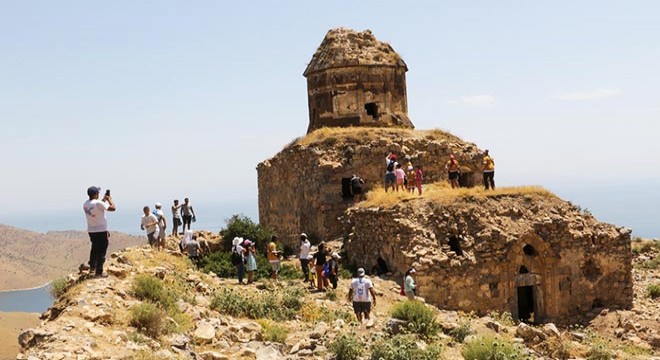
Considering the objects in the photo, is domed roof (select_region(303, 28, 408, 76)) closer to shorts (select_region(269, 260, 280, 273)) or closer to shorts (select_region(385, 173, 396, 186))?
shorts (select_region(385, 173, 396, 186))

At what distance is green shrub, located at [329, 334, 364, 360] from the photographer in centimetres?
921

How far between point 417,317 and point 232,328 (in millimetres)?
3172

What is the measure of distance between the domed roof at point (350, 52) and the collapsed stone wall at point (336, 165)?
2.66 meters

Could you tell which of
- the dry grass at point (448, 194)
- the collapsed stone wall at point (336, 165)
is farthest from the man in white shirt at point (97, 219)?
the collapsed stone wall at point (336, 165)

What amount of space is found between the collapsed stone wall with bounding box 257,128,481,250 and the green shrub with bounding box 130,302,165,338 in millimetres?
10658

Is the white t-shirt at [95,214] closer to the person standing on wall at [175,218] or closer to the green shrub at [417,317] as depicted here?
the green shrub at [417,317]

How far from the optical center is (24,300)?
179ft

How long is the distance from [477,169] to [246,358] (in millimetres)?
13523

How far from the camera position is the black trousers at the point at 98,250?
9.86 metres

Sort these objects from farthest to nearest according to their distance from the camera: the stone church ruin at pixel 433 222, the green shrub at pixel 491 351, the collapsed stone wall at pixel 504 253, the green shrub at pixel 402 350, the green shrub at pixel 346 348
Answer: the stone church ruin at pixel 433 222 < the collapsed stone wall at pixel 504 253 < the green shrub at pixel 491 351 < the green shrub at pixel 346 348 < the green shrub at pixel 402 350

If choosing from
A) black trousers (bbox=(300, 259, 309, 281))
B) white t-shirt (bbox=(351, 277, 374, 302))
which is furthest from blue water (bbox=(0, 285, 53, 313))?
white t-shirt (bbox=(351, 277, 374, 302))

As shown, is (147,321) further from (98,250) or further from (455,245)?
(455,245)

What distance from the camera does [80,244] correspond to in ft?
265

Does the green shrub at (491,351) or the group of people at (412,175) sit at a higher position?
the group of people at (412,175)
